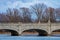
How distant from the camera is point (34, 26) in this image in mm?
58156

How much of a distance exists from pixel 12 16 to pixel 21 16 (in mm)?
2868

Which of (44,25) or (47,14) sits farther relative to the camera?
(47,14)

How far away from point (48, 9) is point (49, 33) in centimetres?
2673

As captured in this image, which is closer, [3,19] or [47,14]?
[47,14]

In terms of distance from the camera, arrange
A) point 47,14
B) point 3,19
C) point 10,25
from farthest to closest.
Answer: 1. point 3,19
2. point 47,14
3. point 10,25

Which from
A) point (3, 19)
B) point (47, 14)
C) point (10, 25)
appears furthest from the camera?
point (3, 19)

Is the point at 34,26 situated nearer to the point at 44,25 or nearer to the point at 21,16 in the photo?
the point at 44,25

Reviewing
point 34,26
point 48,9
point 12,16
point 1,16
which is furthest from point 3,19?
point 34,26

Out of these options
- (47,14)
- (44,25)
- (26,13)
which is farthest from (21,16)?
(44,25)

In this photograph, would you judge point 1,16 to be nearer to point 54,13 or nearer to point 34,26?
point 54,13

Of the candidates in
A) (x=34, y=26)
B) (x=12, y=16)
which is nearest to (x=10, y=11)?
(x=12, y=16)

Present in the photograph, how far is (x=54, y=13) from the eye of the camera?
83.6 meters

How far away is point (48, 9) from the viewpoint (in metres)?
85.1

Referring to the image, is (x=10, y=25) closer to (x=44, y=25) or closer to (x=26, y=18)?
(x=44, y=25)
